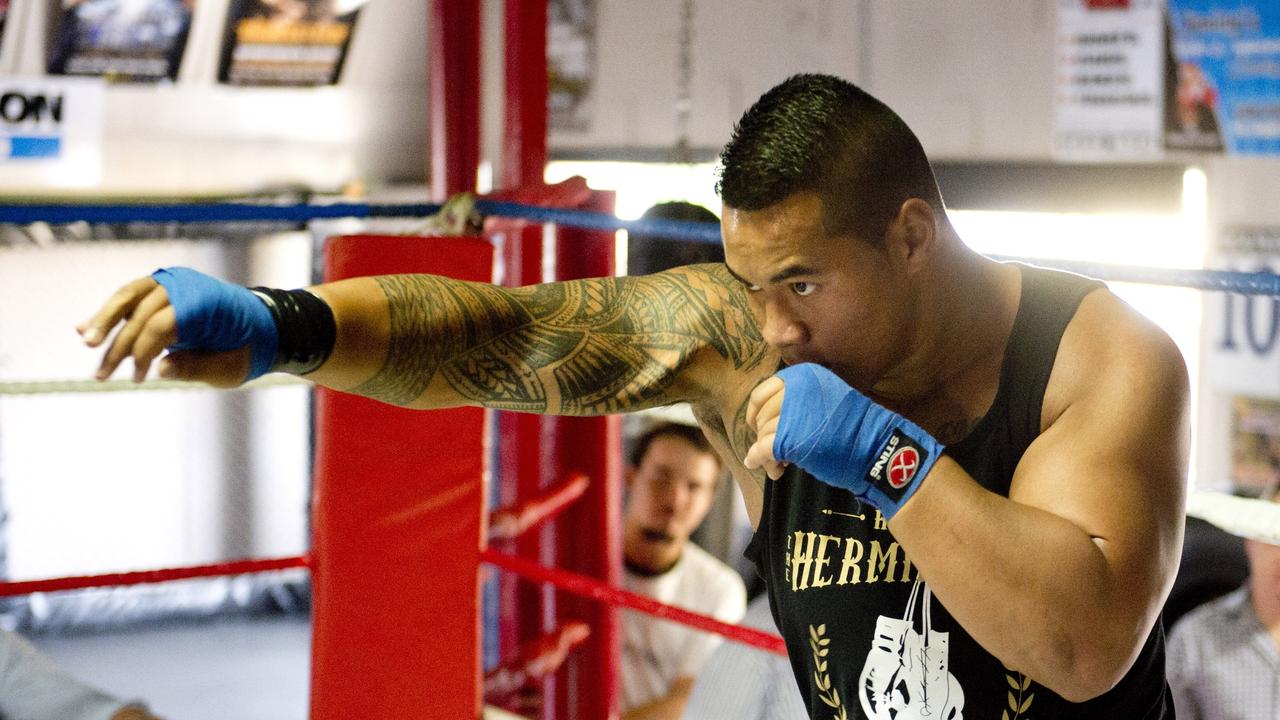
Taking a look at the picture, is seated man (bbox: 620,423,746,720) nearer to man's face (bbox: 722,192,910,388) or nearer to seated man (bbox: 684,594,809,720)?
seated man (bbox: 684,594,809,720)

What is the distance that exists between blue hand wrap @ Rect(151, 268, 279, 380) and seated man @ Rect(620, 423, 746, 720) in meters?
2.13

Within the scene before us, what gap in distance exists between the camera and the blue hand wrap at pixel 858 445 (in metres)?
0.87

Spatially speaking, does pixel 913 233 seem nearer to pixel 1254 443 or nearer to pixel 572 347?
pixel 572 347

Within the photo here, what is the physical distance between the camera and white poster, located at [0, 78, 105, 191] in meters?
4.05

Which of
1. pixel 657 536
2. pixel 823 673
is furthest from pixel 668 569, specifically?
pixel 823 673

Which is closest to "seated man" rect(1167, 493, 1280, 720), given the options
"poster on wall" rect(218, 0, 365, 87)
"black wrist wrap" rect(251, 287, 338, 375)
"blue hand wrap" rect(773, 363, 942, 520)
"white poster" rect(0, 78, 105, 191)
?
"blue hand wrap" rect(773, 363, 942, 520)

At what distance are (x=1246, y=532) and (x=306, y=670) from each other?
3.50m

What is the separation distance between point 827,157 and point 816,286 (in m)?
0.10

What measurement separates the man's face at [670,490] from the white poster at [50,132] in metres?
2.17

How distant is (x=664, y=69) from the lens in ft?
13.8

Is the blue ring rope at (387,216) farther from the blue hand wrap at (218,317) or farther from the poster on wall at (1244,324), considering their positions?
the poster on wall at (1244,324)

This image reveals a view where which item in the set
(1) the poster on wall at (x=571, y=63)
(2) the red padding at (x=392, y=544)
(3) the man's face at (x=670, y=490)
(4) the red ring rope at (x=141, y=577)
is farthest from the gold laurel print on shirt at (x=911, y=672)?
(1) the poster on wall at (x=571, y=63)

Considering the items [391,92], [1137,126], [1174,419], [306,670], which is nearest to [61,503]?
[306,670]

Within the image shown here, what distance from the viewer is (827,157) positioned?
1.00 m
